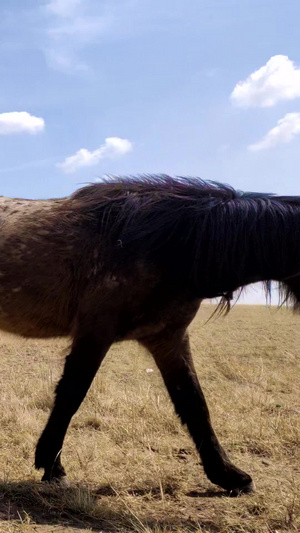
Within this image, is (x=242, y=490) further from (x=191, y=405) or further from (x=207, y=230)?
(x=207, y=230)

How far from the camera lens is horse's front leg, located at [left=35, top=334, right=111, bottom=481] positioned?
3.86 m

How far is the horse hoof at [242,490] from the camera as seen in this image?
13.6 ft

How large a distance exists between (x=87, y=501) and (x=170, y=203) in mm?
2248

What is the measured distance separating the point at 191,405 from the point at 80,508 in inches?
48.9

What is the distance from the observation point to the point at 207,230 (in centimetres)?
404

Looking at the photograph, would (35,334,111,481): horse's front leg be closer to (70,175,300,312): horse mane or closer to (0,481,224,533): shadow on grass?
(0,481,224,533): shadow on grass

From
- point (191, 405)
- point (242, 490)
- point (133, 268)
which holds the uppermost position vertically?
point (133, 268)

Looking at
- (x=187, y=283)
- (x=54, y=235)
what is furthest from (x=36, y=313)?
(x=187, y=283)

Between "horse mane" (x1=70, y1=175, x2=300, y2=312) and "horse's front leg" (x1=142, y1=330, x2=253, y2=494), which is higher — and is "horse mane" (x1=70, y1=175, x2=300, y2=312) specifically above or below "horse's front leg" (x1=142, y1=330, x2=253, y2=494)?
above

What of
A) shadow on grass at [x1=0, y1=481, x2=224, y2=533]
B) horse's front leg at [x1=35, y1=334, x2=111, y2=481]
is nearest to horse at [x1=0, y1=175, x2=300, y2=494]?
horse's front leg at [x1=35, y1=334, x2=111, y2=481]

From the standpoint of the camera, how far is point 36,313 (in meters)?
4.19

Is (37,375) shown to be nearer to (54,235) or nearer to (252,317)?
(54,235)

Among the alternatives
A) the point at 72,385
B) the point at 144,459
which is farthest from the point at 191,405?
the point at 72,385

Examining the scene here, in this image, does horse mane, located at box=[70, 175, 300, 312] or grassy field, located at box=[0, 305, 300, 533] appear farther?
horse mane, located at box=[70, 175, 300, 312]
